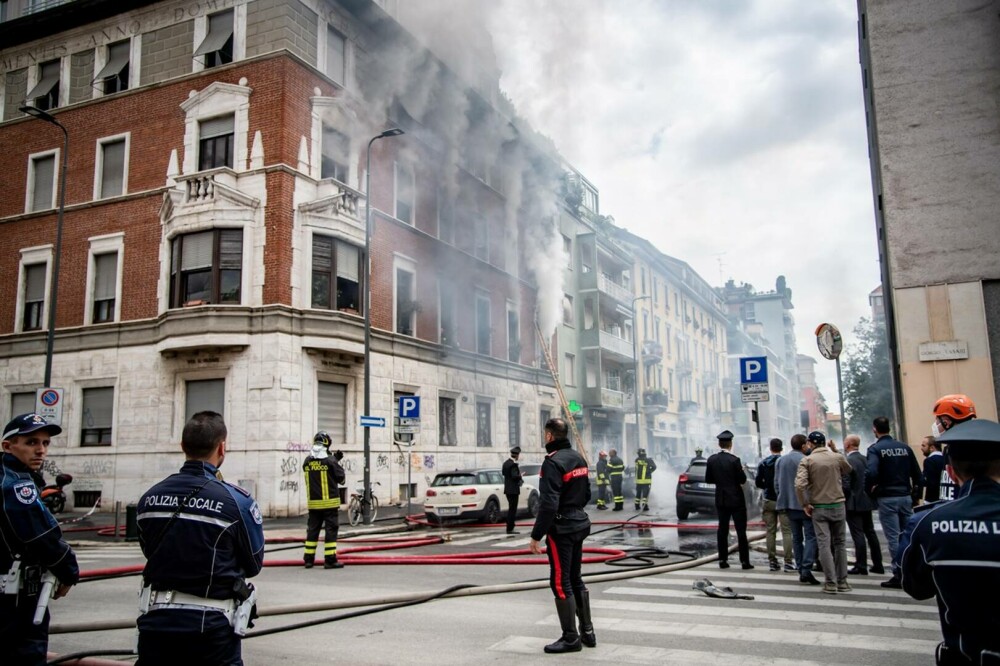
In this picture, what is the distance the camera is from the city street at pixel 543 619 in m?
5.77

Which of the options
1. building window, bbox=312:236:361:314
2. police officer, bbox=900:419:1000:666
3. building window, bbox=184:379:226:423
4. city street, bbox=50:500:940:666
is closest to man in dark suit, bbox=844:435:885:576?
city street, bbox=50:500:940:666

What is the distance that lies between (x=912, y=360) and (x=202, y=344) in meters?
16.7

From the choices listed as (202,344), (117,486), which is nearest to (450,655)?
(202,344)

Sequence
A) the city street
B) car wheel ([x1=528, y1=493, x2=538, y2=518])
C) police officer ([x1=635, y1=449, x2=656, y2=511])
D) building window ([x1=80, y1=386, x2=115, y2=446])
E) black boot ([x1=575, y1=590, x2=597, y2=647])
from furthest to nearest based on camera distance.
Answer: building window ([x1=80, y1=386, x2=115, y2=446]) → police officer ([x1=635, y1=449, x2=656, y2=511]) → car wheel ([x1=528, y1=493, x2=538, y2=518]) → black boot ([x1=575, y1=590, x2=597, y2=647]) → the city street

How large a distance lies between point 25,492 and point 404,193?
23377 mm

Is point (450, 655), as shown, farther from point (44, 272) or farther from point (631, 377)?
point (631, 377)

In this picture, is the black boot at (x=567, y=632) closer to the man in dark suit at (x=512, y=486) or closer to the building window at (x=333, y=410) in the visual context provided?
the man in dark suit at (x=512, y=486)

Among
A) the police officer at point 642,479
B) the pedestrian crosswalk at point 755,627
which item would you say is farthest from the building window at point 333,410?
the pedestrian crosswalk at point 755,627

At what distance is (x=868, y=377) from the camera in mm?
35156

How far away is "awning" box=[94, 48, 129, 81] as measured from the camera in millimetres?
23688

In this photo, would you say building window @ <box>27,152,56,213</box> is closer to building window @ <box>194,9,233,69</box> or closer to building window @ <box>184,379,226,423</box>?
building window @ <box>194,9,233,69</box>

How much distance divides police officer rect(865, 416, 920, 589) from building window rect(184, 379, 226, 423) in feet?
53.7

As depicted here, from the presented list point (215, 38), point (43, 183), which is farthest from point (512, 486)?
point (43, 183)

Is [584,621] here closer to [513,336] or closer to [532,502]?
[532,502]
